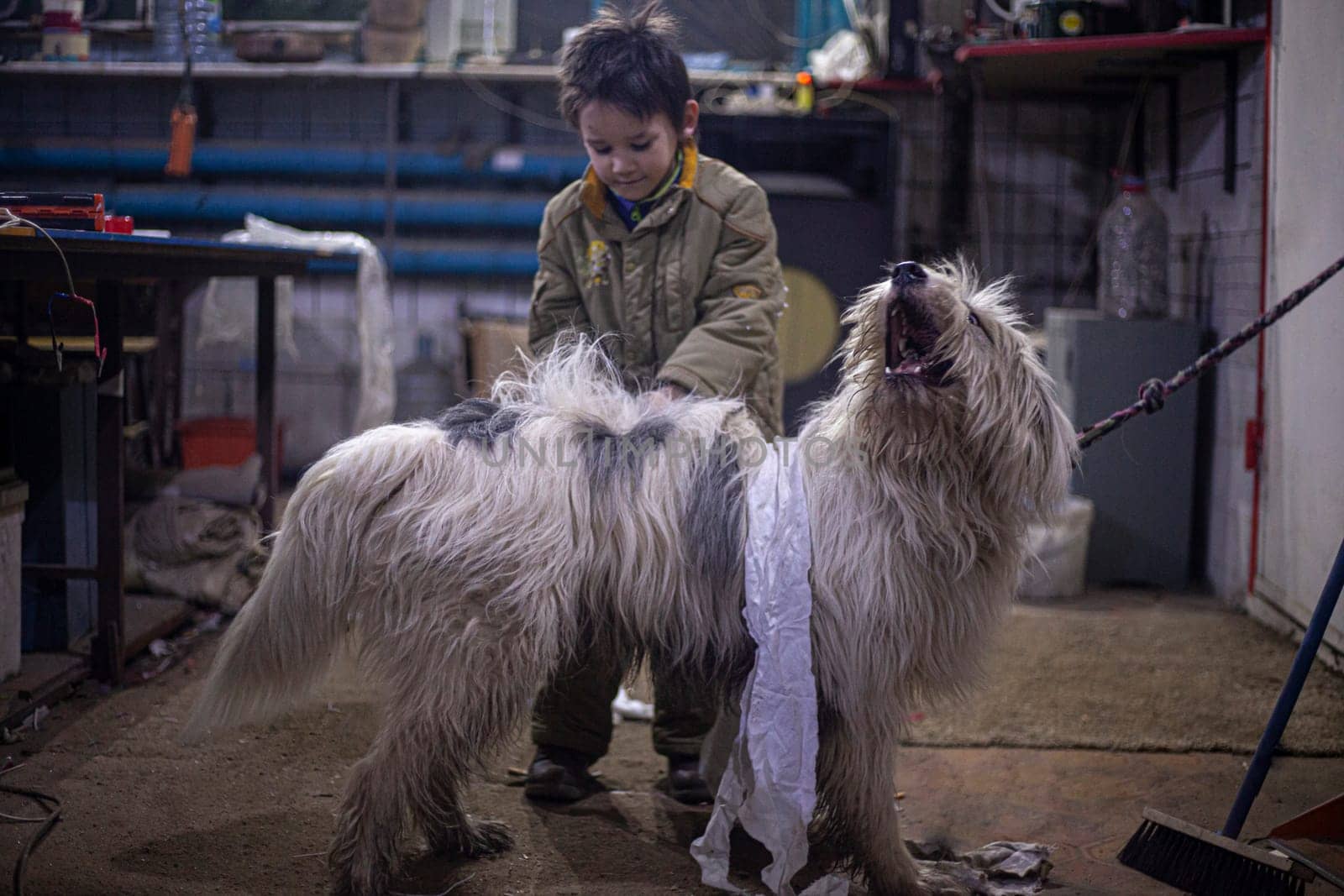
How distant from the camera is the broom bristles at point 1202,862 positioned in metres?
1.92

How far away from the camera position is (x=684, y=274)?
2.38 metres

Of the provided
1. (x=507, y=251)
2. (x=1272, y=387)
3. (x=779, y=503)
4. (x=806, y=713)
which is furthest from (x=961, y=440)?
(x=507, y=251)

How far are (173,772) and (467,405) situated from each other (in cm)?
114

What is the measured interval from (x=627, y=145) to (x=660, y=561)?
0.87 meters

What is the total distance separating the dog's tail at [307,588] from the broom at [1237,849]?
1481mm

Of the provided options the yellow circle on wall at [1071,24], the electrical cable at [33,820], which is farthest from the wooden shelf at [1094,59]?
the electrical cable at [33,820]

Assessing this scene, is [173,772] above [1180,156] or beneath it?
beneath

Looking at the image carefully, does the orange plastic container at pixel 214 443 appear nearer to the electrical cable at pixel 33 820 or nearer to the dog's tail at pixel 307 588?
the electrical cable at pixel 33 820

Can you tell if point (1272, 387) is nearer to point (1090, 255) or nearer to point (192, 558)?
point (1090, 255)

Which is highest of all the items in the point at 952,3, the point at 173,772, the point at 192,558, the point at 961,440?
the point at 952,3

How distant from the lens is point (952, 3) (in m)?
5.30

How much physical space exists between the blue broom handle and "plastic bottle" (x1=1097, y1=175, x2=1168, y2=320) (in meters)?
2.60

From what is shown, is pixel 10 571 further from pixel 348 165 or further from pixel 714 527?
pixel 348 165

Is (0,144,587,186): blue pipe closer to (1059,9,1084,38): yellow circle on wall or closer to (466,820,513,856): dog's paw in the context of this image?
(1059,9,1084,38): yellow circle on wall
